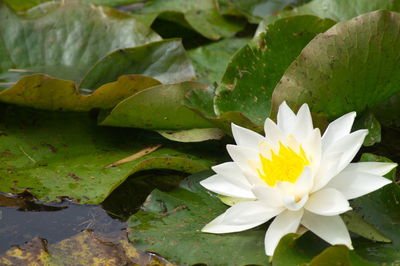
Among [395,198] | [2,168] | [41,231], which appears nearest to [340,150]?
[395,198]

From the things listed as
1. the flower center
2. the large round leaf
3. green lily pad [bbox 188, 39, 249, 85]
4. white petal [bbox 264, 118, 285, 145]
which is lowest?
green lily pad [bbox 188, 39, 249, 85]

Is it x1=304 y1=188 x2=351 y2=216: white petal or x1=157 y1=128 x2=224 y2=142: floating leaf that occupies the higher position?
x1=304 y1=188 x2=351 y2=216: white petal

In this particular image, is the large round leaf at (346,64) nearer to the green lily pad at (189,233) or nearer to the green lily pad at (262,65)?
the green lily pad at (262,65)

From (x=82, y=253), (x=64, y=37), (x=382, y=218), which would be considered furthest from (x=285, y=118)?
(x=64, y=37)

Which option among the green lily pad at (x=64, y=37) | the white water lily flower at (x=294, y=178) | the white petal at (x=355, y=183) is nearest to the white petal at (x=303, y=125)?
the white water lily flower at (x=294, y=178)

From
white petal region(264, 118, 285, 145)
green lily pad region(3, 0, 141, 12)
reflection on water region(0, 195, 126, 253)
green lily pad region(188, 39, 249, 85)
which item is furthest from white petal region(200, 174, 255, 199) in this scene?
green lily pad region(3, 0, 141, 12)

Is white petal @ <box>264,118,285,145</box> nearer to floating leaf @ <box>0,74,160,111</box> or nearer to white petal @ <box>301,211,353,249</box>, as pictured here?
white petal @ <box>301,211,353,249</box>

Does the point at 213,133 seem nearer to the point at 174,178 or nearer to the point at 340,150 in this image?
the point at 174,178
